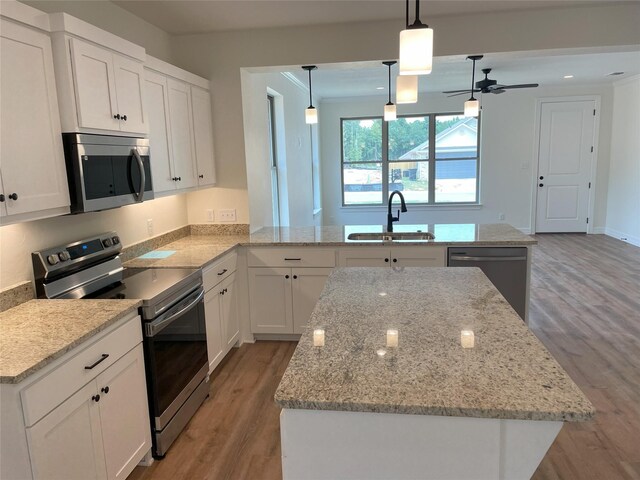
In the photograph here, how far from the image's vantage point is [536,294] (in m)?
4.79

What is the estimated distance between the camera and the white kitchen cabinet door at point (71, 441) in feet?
5.05

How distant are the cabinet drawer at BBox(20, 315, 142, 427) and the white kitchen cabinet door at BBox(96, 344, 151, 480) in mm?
54

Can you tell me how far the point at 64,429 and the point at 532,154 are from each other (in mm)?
8201

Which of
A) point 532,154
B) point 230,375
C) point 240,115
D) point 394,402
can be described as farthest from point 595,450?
point 532,154

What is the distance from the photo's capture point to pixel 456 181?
841cm

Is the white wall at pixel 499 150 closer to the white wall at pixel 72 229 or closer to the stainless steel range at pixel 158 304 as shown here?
the white wall at pixel 72 229

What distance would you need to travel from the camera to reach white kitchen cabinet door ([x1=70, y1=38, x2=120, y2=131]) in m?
2.10

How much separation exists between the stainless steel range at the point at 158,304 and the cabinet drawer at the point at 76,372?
15 cm

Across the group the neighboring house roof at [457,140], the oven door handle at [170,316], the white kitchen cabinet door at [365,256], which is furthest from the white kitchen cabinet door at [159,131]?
the neighboring house roof at [457,140]

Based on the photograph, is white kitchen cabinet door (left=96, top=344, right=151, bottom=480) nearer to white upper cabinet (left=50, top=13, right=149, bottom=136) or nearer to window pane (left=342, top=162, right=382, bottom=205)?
white upper cabinet (left=50, top=13, right=149, bottom=136)

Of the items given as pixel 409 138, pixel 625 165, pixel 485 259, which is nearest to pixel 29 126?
pixel 485 259

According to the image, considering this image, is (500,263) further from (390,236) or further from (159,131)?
(159,131)

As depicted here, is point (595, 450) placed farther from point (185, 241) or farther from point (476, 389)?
point (185, 241)

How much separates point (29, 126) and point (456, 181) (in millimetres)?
7550
